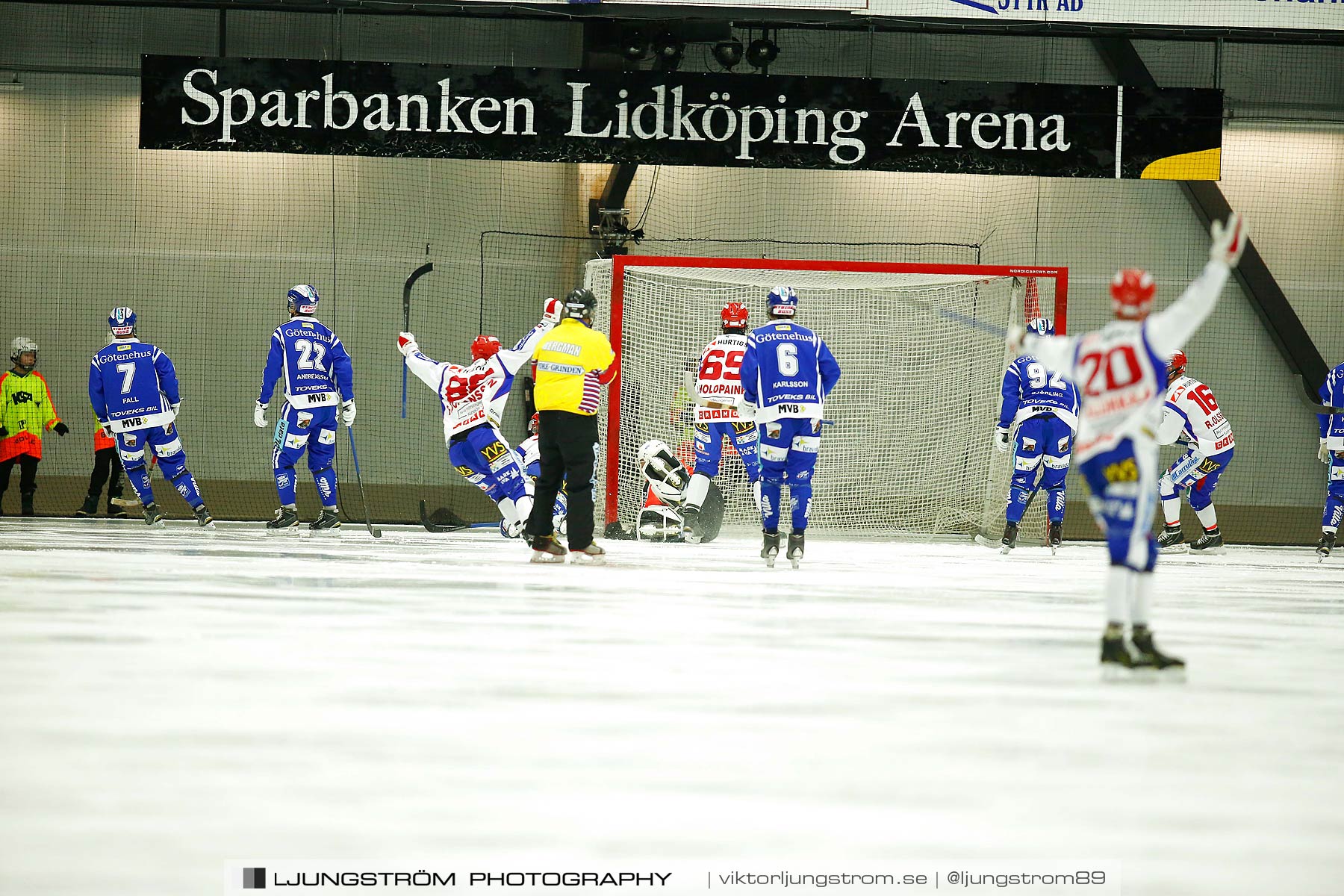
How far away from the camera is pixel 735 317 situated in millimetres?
10969

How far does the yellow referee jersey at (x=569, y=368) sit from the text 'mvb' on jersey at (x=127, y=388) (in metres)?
4.48

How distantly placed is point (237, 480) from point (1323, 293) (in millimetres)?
14360

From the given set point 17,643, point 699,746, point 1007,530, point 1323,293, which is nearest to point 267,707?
point 699,746

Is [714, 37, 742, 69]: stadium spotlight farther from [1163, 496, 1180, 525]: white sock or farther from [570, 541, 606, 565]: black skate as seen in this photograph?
[570, 541, 606, 565]: black skate

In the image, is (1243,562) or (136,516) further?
(136,516)

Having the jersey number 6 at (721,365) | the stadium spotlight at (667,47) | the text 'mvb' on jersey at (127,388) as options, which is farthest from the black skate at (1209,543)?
the text 'mvb' on jersey at (127,388)

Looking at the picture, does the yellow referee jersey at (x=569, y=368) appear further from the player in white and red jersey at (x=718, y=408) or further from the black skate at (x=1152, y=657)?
the black skate at (x=1152, y=657)

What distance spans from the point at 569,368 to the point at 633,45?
5692 mm

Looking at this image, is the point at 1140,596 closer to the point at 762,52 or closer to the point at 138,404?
the point at 138,404

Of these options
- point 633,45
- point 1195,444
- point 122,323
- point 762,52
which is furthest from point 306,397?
point 1195,444

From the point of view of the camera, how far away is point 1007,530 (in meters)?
11.0

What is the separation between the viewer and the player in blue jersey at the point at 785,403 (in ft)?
27.4

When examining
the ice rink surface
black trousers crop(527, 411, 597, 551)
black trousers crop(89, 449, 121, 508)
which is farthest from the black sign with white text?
the ice rink surface

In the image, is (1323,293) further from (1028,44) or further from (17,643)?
(17,643)
